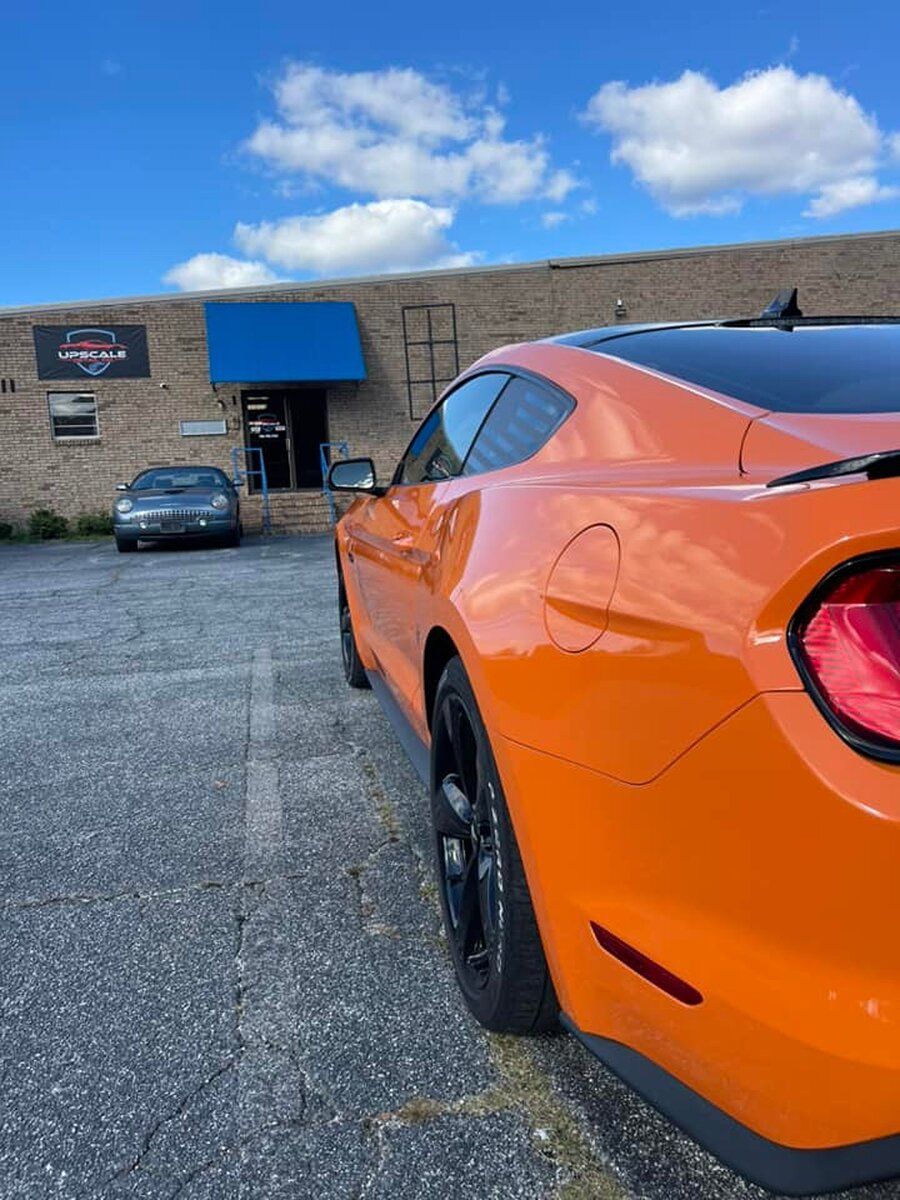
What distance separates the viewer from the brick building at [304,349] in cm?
1900

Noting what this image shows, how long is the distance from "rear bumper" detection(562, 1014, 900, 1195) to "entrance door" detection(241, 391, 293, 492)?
64.1ft

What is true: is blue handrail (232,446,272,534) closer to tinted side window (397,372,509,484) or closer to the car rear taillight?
tinted side window (397,372,509,484)

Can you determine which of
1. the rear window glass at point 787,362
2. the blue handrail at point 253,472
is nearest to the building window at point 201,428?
the blue handrail at point 253,472

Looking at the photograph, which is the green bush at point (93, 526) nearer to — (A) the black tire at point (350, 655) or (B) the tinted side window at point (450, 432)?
(A) the black tire at point (350, 655)

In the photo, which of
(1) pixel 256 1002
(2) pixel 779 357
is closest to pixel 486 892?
(1) pixel 256 1002

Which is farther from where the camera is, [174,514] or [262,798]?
[174,514]

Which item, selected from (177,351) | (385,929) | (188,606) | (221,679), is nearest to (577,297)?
(177,351)

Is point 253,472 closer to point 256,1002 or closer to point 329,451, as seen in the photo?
point 329,451

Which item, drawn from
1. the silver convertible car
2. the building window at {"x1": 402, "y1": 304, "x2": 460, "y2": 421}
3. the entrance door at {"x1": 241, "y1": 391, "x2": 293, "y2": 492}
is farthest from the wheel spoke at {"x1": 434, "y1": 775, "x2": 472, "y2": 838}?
the entrance door at {"x1": 241, "y1": 391, "x2": 293, "y2": 492}

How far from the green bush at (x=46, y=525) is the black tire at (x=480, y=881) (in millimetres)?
18856

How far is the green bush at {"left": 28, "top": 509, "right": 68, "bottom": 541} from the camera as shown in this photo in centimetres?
1908

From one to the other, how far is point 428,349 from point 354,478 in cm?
1668

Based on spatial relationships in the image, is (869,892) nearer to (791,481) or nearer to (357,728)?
(791,481)

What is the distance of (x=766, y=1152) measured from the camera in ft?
3.83
